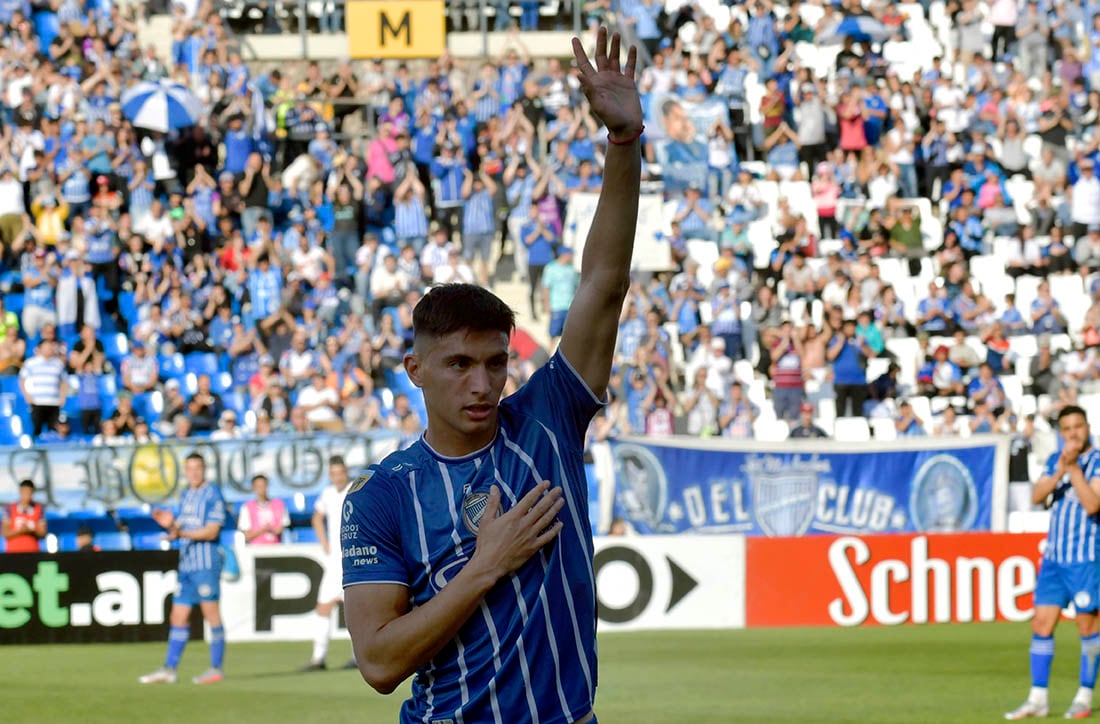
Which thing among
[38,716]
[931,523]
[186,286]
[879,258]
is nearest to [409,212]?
[186,286]

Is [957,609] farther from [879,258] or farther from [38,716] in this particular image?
[38,716]

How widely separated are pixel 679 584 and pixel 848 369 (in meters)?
4.18

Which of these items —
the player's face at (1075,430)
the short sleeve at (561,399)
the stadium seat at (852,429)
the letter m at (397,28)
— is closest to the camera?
the short sleeve at (561,399)

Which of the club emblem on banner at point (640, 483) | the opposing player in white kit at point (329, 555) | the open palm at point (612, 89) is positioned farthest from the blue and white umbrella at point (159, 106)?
the open palm at point (612, 89)

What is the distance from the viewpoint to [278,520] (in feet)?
59.5

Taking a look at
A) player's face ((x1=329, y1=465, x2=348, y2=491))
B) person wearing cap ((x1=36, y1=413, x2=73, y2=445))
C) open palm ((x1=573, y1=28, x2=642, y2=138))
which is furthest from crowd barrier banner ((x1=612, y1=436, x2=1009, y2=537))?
open palm ((x1=573, y1=28, x2=642, y2=138))

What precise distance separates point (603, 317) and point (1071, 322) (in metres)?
19.6

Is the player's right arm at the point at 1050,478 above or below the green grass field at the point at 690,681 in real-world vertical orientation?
above

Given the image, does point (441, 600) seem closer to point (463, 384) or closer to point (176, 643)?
point (463, 384)

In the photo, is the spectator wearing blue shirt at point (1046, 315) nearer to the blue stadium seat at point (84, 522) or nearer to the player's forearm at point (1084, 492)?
the player's forearm at point (1084, 492)

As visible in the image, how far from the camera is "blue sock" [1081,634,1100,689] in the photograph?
483 inches

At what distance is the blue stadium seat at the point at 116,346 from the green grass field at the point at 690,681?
5424 millimetres

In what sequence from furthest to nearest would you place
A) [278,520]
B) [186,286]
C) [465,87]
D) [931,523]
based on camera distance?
[465,87]
[186,286]
[931,523]
[278,520]

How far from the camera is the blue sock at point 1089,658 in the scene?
12258 millimetres
